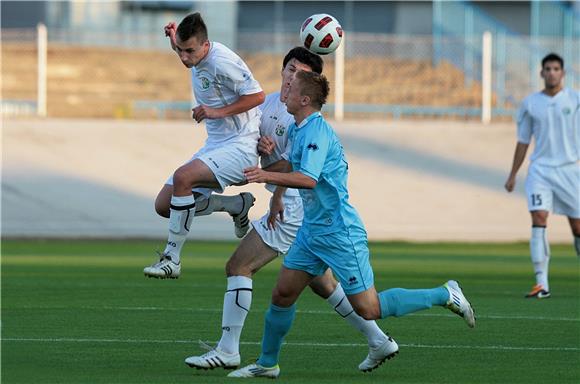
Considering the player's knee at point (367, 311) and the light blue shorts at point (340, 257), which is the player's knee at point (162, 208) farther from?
the player's knee at point (367, 311)

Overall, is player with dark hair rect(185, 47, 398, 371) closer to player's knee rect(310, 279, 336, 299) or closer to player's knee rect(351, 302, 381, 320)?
player's knee rect(310, 279, 336, 299)

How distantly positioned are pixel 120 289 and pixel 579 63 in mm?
18077

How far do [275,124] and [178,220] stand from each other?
105cm

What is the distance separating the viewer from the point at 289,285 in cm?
906

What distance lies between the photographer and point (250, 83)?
34.0 ft

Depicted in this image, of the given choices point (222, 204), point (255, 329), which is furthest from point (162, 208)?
point (255, 329)

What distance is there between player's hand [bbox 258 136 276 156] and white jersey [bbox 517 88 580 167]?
19.7 ft

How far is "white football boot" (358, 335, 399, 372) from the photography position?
930cm

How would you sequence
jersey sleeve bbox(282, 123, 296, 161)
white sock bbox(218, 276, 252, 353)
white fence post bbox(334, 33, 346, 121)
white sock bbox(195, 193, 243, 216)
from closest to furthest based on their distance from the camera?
1. jersey sleeve bbox(282, 123, 296, 161)
2. white sock bbox(218, 276, 252, 353)
3. white sock bbox(195, 193, 243, 216)
4. white fence post bbox(334, 33, 346, 121)

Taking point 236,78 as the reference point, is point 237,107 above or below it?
below

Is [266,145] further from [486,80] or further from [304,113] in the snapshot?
[486,80]

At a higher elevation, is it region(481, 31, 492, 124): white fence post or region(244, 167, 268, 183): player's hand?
region(481, 31, 492, 124): white fence post

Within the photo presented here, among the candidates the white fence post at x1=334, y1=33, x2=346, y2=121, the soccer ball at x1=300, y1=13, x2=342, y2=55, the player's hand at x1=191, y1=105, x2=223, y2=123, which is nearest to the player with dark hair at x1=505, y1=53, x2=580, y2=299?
the soccer ball at x1=300, y1=13, x2=342, y2=55

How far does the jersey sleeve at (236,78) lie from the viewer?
10.3 m
